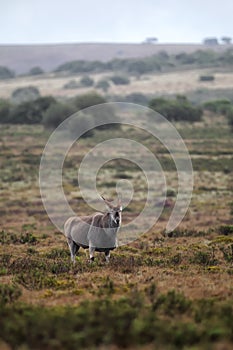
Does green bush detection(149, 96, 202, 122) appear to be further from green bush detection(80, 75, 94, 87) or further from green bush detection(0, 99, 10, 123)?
green bush detection(80, 75, 94, 87)

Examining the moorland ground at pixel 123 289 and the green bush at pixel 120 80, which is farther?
the green bush at pixel 120 80

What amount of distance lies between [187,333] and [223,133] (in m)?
62.5

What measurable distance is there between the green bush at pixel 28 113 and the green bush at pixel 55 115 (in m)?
4.54

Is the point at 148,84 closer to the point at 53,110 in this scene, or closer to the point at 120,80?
the point at 120,80

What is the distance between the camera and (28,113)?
8331 cm

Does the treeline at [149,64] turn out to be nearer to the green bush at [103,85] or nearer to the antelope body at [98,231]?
the green bush at [103,85]

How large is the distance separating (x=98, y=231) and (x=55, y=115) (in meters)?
62.5

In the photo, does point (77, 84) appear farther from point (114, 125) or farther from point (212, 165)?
point (212, 165)

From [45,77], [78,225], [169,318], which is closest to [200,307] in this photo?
[169,318]

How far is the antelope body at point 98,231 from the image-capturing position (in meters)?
14.9

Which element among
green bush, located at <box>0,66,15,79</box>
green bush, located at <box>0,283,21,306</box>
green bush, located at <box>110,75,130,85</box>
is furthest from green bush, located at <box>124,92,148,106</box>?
green bush, located at <box>0,283,21,306</box>

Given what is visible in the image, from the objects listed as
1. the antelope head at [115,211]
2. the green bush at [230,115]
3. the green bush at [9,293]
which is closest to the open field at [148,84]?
the green bush at [230,115]

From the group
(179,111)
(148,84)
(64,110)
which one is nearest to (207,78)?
(148,84)

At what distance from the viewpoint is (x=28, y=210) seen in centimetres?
3531
